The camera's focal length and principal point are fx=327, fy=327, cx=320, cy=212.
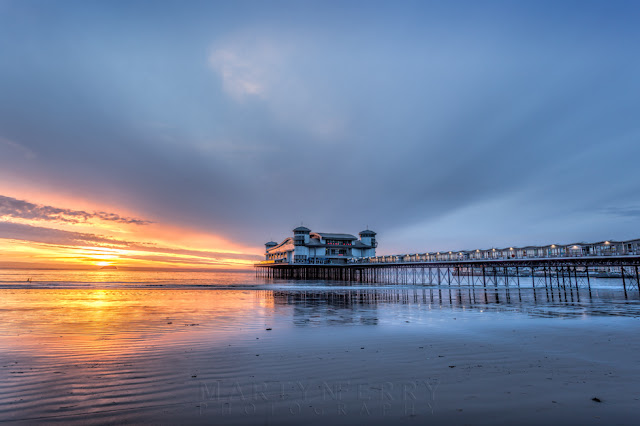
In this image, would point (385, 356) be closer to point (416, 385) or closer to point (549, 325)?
point (416, 385)

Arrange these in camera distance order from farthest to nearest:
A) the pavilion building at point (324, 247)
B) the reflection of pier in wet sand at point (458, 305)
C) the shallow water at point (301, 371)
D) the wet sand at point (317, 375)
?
the pavilion building at point (324, 247)
the reflection of pier in wet sand at point (458, 305)
the shallow water at point (301, 371)
the wet sand at point (317, 375)

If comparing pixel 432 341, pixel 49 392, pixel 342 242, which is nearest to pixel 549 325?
pixel 432 341

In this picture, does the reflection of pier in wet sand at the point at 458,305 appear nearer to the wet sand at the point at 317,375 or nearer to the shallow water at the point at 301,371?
the shallow water at the point at 301,371

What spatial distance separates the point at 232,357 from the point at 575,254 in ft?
149

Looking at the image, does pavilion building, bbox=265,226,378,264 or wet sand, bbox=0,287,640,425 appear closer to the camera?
wet sand, bbox=0,287,640,425

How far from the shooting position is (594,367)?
279 inches

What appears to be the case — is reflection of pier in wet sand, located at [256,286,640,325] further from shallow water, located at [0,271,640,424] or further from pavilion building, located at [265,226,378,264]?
pavilion building, located at [265,226,378,264]

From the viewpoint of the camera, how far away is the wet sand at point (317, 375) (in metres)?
4.58

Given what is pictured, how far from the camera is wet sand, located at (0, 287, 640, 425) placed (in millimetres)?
4578

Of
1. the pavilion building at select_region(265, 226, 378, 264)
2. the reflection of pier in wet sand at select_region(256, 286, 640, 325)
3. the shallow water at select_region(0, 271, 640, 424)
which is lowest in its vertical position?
the reflection of pier in wet sand at select_region(256, 286, 640, 325)

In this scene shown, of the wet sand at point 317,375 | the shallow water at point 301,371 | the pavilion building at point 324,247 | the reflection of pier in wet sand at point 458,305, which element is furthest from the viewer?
the pavilion building at point 324,247

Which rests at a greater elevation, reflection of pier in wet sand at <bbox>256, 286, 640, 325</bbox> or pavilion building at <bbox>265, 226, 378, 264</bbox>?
pavilion building at <bbox>265, 226, 378, 264</bbox>

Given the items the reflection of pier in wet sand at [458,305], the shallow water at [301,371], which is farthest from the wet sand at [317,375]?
the reflection of pier in wet sand at [458,305]

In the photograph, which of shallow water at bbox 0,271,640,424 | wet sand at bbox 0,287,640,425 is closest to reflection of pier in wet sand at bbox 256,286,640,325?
shallow water at bbox 0,271,640,424
